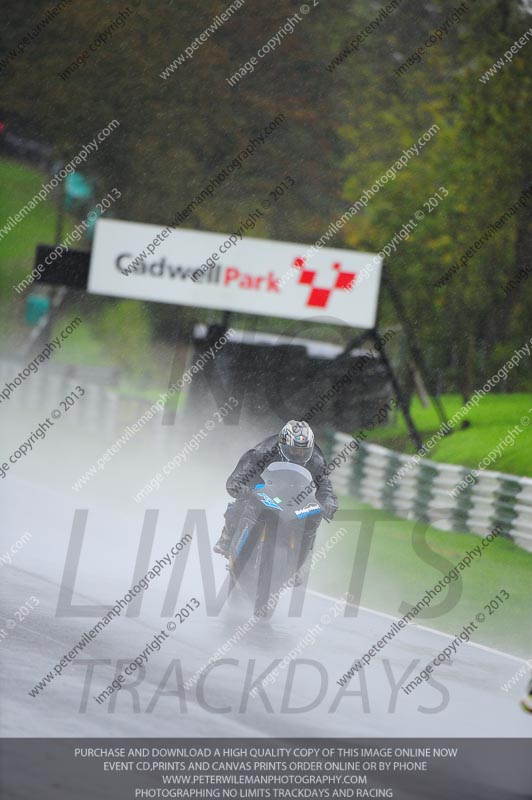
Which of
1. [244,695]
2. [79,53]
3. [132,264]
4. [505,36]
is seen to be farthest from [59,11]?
[244,695]

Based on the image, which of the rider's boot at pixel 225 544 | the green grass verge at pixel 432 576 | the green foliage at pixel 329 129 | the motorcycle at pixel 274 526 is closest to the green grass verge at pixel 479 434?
the green foliage at pixel 329 129

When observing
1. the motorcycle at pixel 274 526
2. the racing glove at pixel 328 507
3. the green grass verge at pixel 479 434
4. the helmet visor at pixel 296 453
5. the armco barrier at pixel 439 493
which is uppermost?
the green grass verge at pixel 479 434

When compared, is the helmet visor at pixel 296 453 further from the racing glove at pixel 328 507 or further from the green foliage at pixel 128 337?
the green foliage at pixel 128 337

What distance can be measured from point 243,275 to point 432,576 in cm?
924

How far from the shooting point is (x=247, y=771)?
659 centimetres

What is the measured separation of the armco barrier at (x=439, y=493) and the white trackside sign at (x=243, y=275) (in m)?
2.89

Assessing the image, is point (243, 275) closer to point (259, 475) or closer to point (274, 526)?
point (259, 475)

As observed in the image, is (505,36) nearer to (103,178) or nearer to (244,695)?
(103,178)

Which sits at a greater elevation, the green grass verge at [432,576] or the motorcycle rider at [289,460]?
the green grass verge at [432,576]

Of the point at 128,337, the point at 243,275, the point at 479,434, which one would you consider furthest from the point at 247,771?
the point at 128,337

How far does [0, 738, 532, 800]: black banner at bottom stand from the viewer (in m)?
6.06

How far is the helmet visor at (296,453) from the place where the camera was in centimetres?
986

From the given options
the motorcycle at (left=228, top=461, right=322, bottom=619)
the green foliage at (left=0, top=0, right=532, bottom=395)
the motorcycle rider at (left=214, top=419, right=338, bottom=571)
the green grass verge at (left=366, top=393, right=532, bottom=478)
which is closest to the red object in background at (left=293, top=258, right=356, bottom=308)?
the green foliage at (left=0, top=0, right=532, bottom=395)

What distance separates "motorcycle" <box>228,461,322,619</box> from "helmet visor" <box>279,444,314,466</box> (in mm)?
144
